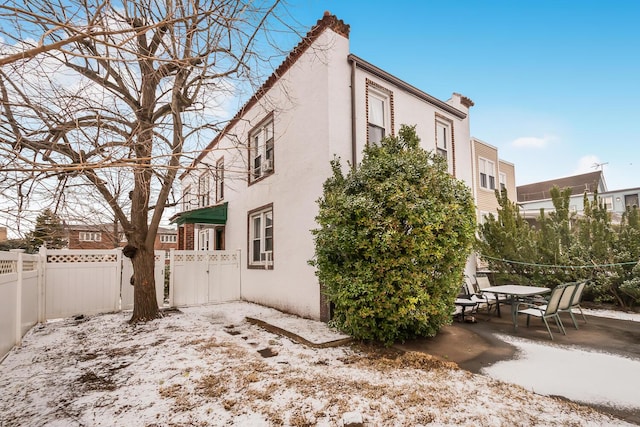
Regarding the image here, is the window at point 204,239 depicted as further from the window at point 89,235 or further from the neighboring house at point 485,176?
the neighboring house at point 485,176

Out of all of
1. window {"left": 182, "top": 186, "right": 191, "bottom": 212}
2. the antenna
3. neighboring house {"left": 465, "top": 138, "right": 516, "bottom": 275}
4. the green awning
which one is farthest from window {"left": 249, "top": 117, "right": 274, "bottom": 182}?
the antenna

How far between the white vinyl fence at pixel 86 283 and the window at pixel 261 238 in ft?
3.41

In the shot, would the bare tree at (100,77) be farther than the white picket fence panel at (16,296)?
No

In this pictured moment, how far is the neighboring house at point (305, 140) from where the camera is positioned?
24.0ft

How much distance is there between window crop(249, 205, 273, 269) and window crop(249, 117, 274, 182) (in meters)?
1.22

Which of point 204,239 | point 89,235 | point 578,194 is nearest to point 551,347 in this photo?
point 204,239

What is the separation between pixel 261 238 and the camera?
10062mm

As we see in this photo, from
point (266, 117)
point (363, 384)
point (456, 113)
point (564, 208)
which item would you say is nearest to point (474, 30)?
point (456, 113)

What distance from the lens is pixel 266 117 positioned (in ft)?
31.9

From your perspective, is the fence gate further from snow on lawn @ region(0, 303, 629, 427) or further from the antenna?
the antenna

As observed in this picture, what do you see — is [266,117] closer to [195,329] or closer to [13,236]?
[195,329]

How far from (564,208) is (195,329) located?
10.7 metres

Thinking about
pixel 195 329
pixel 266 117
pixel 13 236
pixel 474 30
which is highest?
pixel 474 30

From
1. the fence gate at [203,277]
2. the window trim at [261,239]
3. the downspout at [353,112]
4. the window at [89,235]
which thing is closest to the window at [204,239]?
the fence gate at [203,277]
